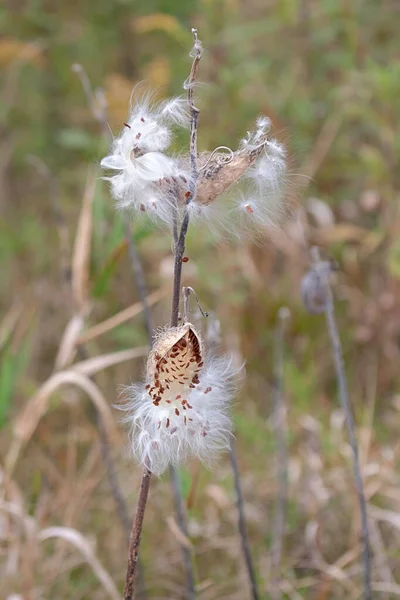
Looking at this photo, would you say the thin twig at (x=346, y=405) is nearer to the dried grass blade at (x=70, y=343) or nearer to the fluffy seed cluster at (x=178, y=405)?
the fluffy seed cluster at (x=178, y=405)

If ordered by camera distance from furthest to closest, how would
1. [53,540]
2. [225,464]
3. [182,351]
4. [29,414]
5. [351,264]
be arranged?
[351,264]
[225,464]
[53,540]
[29,414]
[182,351]

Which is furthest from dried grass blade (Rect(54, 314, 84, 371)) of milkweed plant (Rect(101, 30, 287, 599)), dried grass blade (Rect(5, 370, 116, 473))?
milkweed plant (Rect(101, 30, 287, 599))

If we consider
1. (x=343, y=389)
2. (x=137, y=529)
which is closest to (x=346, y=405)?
(x=343, y=389)

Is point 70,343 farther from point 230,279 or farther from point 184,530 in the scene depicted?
point 230,279

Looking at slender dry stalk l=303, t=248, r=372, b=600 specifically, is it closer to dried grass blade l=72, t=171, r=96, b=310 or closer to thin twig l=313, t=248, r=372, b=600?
thin twig l=313, t=248, r=372, b=600

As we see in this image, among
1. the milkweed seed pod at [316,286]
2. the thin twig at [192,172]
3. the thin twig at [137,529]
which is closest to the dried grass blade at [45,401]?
the milkweed seed pod at [316,286]

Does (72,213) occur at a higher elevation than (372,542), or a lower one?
higher

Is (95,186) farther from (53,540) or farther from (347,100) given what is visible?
(347,100)

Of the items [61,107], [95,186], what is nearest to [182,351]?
[95,186]
